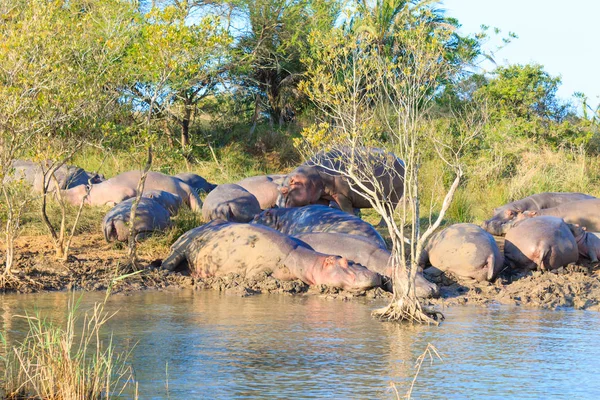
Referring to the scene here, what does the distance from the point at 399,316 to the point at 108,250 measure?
4.89 meters

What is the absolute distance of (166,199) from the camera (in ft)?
42.8

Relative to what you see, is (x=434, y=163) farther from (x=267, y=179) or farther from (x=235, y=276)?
(x=235, y=276)

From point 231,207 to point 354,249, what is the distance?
324 centimetres

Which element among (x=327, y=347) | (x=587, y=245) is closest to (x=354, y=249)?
(x=327, y=347)

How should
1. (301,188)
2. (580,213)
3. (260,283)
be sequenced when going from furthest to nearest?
(580,213), (301,188), (260,283)

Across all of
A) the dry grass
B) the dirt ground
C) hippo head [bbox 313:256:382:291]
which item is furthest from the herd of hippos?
the dry grass

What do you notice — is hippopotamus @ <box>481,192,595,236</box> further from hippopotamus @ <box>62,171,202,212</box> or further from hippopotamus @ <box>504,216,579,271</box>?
hippopotamus @ <box>62,171,202,212</box>

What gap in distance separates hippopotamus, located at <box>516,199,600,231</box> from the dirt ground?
2.93 meters

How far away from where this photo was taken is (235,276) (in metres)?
10.0

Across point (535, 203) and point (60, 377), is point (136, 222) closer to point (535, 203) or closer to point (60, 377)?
point (60, 377)

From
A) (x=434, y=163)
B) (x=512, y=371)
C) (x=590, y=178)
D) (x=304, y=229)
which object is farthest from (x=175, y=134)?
(x=512, y=371)

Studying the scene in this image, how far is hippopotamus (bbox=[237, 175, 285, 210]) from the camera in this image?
48.0 ft

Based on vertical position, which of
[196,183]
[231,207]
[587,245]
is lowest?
[587,245]

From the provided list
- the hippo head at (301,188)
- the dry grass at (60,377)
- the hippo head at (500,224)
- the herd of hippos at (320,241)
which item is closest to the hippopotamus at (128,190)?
the herd of hippos at (320,241)
